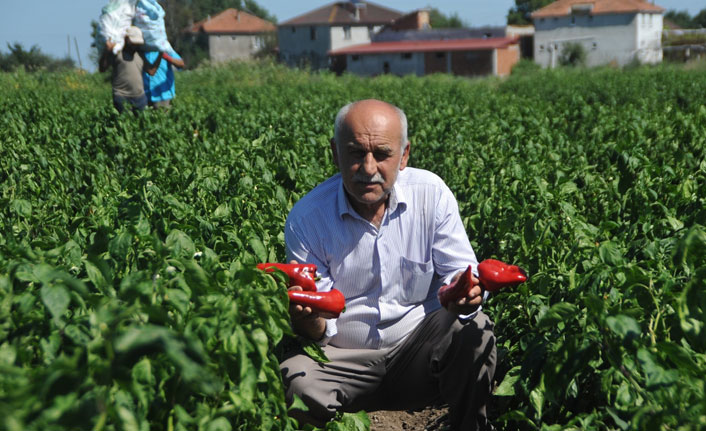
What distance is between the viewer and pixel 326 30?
75750mm

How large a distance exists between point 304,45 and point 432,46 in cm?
1916

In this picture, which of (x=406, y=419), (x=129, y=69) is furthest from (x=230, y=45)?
(x=406, y=419)

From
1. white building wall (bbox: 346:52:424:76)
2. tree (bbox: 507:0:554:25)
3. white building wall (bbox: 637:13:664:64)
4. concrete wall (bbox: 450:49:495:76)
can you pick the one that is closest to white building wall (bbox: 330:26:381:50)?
white building wall (bbox: 346:52:424:76)

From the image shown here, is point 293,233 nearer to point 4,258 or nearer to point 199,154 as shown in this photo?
point 4,258

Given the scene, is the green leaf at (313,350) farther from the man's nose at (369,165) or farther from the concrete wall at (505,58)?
the concrete wall at (505,58)

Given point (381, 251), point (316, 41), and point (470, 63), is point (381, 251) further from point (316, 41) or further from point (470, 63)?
point (316, 41)

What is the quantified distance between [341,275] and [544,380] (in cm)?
127

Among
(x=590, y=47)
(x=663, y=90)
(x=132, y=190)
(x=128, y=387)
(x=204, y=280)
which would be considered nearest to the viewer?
(x=128, y=387)

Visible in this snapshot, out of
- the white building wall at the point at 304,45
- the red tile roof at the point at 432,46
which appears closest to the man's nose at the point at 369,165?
the red tile roof at the point at 432,46

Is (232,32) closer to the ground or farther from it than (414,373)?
farther from it

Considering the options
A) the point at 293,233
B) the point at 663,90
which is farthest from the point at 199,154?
the point at 663,90

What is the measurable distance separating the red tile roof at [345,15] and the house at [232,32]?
9.14 metres

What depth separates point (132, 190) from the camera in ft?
13.3

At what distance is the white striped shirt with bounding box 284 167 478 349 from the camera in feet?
11.1
